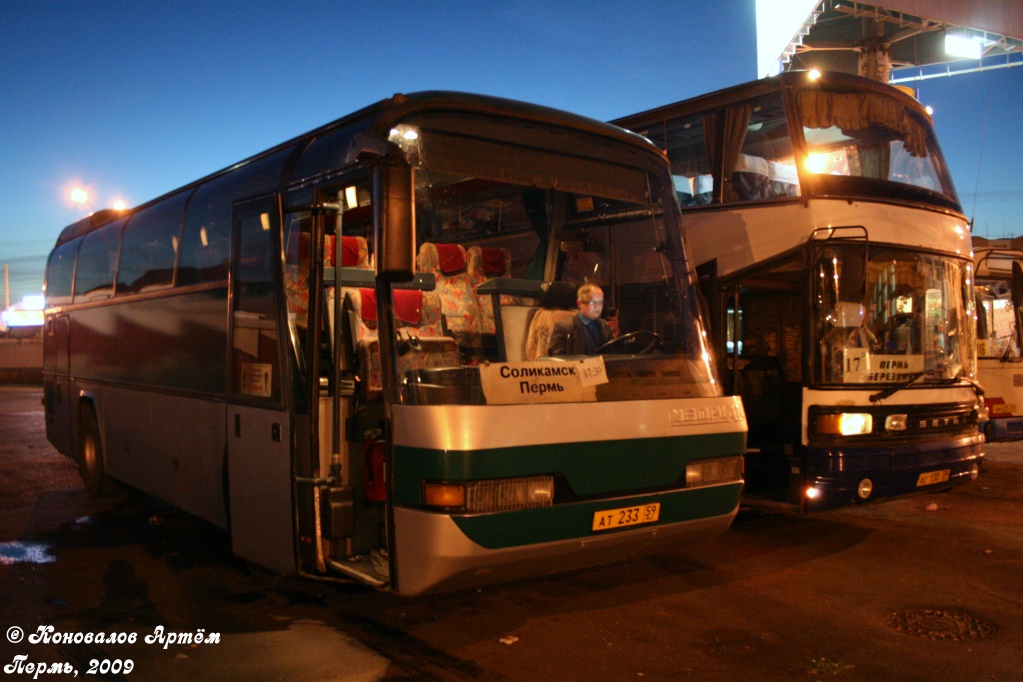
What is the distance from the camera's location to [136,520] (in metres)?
9.29

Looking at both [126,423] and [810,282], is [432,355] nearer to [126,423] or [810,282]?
[810,282]

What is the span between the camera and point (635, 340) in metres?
5.83

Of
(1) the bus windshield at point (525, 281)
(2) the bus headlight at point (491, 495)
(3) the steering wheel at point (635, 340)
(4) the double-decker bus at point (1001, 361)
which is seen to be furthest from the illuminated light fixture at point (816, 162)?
(4) the double-decker bus at point (1001, 361)

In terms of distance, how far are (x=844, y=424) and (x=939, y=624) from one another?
2062 millimetres

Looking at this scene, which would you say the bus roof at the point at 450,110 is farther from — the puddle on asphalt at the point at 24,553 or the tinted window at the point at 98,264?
the puddle on asphalt at the point at 24,553

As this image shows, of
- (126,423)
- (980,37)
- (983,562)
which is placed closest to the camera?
(983,562)

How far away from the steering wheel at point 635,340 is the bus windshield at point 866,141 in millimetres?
3016

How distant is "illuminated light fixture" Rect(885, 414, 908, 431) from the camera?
7727mm

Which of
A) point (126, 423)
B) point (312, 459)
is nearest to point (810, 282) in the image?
point (312, 459)

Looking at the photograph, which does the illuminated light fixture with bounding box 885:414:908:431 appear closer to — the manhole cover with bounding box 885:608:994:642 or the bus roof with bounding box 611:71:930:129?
the manhole cover with bounding box 885:608:994:642

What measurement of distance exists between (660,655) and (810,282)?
3.87 m

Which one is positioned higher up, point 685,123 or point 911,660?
point 685,123

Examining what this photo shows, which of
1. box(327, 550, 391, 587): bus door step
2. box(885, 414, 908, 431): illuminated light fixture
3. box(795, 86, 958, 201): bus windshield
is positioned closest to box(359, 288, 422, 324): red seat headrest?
box(327, 550, 391, 587): bus door step

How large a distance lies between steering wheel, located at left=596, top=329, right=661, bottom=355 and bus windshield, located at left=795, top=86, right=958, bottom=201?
3016 millimetres
